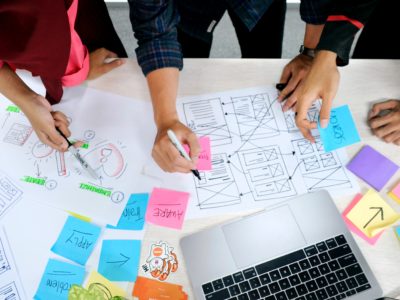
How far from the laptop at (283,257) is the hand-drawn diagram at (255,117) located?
17cm

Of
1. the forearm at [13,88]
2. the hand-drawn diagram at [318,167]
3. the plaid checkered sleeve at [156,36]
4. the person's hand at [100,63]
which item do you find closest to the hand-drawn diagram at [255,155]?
the hand-drawn diagram at [318,167]

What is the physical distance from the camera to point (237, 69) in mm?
831

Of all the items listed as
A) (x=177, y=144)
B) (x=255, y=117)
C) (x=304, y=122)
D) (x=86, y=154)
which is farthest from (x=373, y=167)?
(x=86, y=154)

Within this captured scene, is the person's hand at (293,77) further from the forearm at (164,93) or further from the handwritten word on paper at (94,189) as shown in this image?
the handwritten word on paper at (94,189)

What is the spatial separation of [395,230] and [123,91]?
2.16ft

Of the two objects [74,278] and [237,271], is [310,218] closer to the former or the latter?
[237,271]

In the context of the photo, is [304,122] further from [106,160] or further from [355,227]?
[106,160]

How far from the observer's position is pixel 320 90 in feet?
2.39

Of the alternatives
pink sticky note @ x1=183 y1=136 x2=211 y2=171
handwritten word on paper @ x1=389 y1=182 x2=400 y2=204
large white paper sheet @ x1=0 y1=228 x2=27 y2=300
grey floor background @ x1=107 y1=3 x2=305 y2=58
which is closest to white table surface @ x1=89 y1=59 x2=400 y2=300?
handwritten word on paper @ x1=389 y1=182 x2=400 y2=204

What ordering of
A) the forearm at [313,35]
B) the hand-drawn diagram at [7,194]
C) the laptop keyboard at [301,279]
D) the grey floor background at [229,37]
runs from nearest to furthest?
the laptop keyboard at [301,279]
the hand-drawn diagram at [7,194]
the forearm at [313,35]
the grey floor background at [229,37]

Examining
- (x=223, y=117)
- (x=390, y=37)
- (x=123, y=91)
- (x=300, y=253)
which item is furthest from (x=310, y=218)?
(x=390, y=37)

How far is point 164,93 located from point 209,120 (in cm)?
12

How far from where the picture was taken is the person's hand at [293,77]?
0.77m

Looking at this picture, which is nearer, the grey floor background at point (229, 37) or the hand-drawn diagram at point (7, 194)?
the hand-drawn diagram at point (7, 194)
